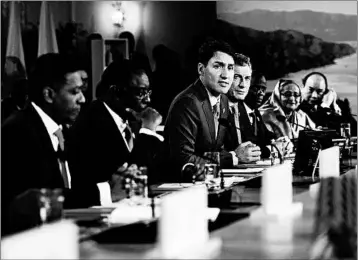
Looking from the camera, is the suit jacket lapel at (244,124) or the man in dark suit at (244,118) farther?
the suit jacket lapel at (244,124)

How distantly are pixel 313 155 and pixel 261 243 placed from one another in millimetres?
2718

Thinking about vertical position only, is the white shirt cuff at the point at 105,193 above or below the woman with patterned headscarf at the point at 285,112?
below

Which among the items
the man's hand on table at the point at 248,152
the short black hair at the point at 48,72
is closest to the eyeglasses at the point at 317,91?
the man's hand on table at the point at 248,152

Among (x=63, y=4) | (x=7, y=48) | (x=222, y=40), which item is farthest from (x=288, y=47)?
(x=7, y=48)

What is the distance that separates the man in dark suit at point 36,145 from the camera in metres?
4.23

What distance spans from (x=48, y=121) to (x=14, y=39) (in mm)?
403

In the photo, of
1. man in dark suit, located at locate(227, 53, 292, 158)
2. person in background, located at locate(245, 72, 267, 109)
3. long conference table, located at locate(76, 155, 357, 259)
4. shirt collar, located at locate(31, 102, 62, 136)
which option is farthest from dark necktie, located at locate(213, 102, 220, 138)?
shirt collar, located at locate(31, 102, 62, 136)

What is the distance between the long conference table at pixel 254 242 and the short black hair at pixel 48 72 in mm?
1014

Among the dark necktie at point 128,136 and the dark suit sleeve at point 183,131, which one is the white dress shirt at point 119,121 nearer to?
the dark necktie at point 128,136

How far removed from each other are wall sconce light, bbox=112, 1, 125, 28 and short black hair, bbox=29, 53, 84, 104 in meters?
0.55

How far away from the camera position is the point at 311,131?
654 cm

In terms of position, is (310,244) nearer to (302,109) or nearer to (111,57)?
(111,57)

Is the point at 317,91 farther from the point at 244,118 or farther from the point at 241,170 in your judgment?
the point at 241,170

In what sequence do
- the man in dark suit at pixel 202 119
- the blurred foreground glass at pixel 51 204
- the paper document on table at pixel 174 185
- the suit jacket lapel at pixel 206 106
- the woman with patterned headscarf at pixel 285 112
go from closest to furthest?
1. the blurred foreground glass at pixel 51 204
2. the paper document on table at pixel 174 185
3. the man in dark suit at pixel 202 119
4. the suit jacket lapel at pixel 206 106
5. the woman with patterned headscarf at pixel 285 112
